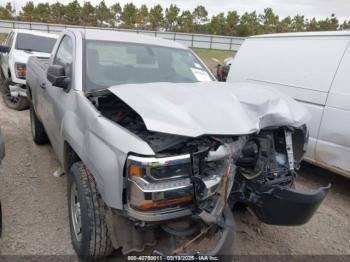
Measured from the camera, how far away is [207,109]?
2.21m

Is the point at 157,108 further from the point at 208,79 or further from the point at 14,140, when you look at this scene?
the point at 14,140

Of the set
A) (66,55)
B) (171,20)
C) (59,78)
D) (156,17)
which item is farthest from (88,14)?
(59,78)

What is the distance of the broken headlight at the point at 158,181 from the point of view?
6.09 feet

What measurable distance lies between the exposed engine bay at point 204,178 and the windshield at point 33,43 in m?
6.16

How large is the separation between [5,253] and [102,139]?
1407 millimetres

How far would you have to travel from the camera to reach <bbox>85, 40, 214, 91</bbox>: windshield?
3076mm

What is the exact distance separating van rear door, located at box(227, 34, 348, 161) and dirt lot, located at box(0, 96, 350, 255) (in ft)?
2.94

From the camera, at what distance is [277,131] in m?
2.64

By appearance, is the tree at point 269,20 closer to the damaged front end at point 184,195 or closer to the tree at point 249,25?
the tree at point 249,25

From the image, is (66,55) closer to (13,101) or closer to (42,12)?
(13,101)

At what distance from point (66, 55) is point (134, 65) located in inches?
32.9

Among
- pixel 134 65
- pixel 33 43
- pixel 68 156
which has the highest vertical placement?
pixel 134 65

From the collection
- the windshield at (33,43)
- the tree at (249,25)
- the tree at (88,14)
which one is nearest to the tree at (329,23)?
the tree at (249,25)

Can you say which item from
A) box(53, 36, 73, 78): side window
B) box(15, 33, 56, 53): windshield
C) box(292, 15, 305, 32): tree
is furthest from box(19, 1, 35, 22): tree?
box(53, 36, 73, 78): side window
